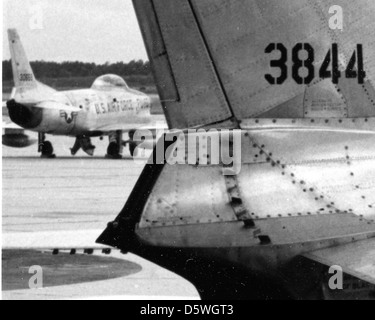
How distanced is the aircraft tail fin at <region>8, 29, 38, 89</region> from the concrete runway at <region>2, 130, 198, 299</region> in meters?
3.11

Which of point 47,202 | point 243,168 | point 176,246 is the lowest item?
point 47,202

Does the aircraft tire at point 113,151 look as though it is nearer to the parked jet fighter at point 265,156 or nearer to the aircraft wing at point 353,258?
the parked jet fighter at point 265,156

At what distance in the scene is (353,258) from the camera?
4371 millimetres

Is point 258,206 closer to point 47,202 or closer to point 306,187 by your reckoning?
point 306,187

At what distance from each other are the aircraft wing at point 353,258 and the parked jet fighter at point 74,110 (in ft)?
73.0

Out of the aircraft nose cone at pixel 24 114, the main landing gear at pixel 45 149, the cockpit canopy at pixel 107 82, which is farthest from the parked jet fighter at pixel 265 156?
the cockpit canopy at pixel 107 82

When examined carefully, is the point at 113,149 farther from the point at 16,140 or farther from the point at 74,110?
the point at 16,140

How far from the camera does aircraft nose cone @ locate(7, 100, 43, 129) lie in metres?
26.2

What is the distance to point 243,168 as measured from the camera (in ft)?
14.9

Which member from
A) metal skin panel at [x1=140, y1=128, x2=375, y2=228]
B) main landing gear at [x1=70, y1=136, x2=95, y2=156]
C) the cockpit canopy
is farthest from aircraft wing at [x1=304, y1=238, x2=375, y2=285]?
the cockpit canopy

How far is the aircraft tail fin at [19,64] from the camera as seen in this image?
25961mm

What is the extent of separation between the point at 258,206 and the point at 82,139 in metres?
25.3

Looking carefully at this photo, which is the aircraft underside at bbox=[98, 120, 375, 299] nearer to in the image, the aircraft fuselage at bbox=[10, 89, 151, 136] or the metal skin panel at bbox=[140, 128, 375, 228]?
the metal skin panel at bbox=[140, 128, 375, 228]
